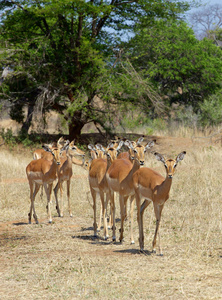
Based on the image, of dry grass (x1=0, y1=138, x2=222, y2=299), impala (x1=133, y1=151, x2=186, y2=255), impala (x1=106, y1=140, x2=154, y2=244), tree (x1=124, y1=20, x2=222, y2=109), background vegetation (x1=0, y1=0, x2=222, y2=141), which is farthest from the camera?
tree (x1=124, y1=20, x2=222, y2=109)

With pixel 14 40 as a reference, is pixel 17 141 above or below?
below

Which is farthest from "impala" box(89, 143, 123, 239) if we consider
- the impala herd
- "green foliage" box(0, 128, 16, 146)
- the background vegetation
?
"green foliage" box(0, 128, 16, 146)

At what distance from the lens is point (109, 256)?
6.68 m

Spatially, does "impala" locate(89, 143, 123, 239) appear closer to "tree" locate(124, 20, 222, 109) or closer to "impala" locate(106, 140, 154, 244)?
"impala" locate(106, 140, 154, 244)

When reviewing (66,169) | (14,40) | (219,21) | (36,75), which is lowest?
(66,169)

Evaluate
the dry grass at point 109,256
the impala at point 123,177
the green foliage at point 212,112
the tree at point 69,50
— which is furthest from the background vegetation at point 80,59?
the impala at point 123,177

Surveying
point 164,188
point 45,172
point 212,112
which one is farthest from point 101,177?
point 212,112

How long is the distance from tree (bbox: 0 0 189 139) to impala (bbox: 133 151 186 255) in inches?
511

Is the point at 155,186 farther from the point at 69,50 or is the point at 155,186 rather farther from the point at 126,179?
the point at 69,50

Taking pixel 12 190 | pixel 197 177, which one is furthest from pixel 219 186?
pixel 12 190

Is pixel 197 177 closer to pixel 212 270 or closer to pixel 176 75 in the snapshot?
pixel 212 270

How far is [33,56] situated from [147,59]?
315 inches

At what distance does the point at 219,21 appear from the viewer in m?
47.5

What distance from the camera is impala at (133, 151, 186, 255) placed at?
6562mm
